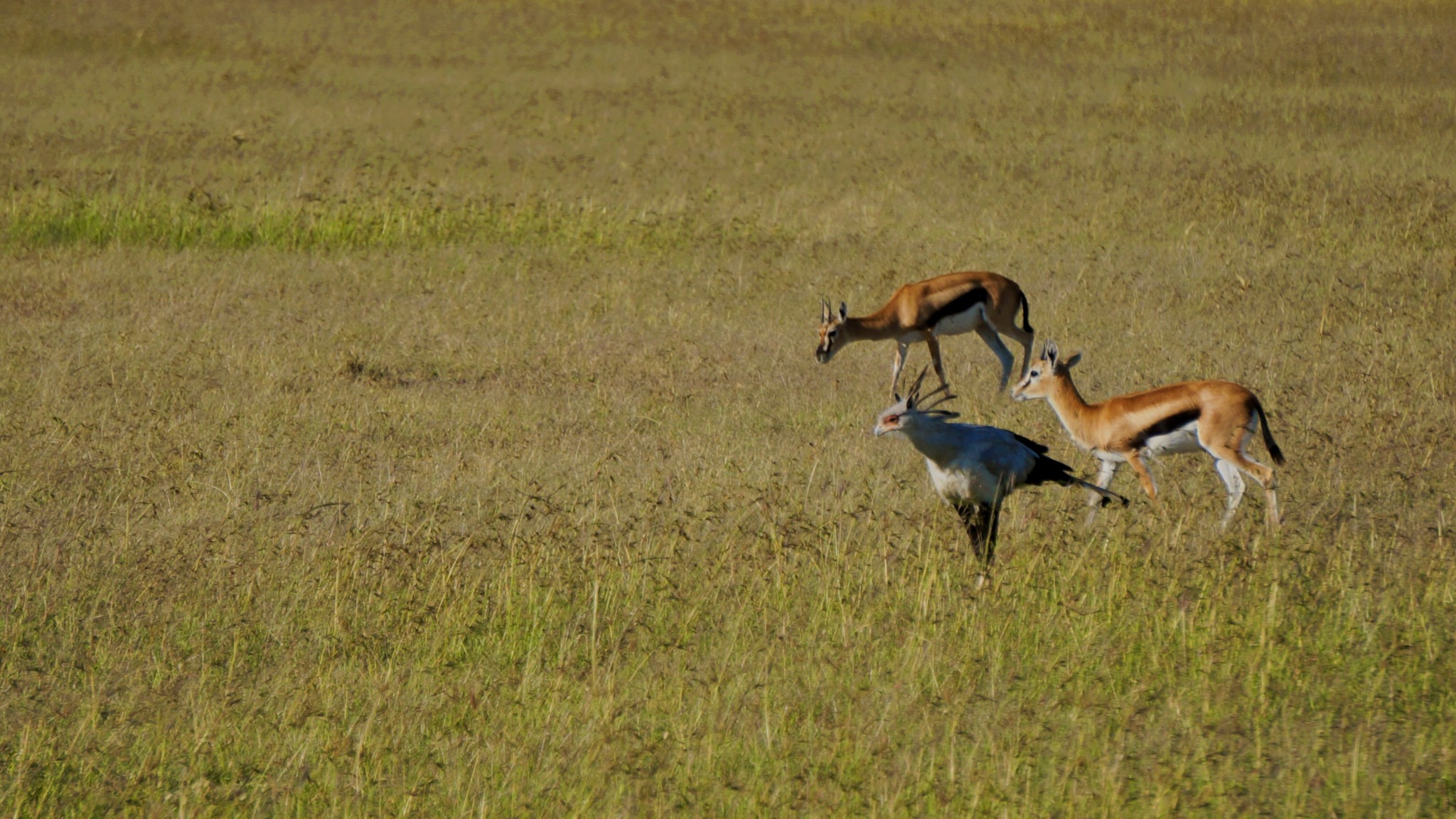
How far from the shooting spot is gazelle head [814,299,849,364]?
11.7m

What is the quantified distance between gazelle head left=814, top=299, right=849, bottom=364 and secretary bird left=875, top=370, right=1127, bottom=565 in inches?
211

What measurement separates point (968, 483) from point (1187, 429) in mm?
2068

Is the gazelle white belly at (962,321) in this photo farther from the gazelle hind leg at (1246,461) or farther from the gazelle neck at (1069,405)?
the gazelle hind leg at (1246,461)

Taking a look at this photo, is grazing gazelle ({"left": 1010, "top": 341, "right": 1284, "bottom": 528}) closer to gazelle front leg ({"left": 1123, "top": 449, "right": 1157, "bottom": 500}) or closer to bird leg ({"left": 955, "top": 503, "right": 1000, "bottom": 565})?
gazelle front leg ({"left": 1123, "top": 449, "right": 1157, "bottom": 500})

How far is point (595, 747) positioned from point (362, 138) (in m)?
19.1

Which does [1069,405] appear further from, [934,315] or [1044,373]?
[934,315]

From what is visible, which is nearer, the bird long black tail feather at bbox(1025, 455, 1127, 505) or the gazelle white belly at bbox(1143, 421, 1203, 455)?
the bird long black tail feather at bbox(1025, 455, 1127, 505)

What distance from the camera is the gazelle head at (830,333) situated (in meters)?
11.7

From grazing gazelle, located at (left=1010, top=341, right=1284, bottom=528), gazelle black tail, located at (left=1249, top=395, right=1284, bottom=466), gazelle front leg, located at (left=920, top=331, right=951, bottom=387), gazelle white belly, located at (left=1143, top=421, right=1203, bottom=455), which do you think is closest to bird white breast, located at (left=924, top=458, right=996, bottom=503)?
grazing gazelle, located at (left=1010, top=341, right=1284, bottom=528)

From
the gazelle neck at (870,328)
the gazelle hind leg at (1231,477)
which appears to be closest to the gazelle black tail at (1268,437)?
the gazelle hind leg at (1231,477)

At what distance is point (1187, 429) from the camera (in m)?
7.72

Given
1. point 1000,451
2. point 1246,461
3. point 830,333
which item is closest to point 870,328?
point 830,333

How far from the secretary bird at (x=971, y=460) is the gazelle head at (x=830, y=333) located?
5353mm

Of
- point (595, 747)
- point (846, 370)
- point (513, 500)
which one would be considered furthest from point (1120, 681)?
point (846, 370)
